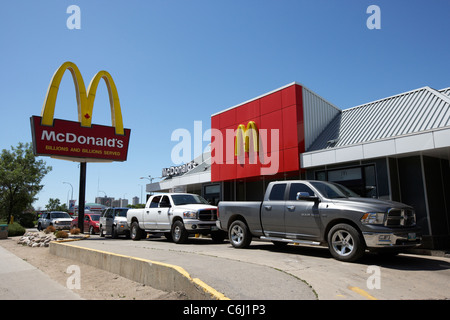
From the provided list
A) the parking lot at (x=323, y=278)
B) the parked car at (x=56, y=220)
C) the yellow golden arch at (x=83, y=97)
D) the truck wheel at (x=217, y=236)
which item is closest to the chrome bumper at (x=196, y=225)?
the truck wheel at (x=217, y=236)

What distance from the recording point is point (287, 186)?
921 centimetres

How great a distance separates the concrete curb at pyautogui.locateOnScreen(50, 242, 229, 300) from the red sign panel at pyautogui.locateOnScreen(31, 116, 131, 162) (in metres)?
10.2

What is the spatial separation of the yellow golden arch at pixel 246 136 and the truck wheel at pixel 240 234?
6.70 m

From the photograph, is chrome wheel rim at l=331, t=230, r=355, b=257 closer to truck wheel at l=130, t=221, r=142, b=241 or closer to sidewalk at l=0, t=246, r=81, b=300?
sidewalk at l=0, t=246, r=81, b=300

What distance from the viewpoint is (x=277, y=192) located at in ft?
30.9

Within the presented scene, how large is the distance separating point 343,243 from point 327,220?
2.03ft

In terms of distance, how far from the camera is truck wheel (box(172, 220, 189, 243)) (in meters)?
12.2

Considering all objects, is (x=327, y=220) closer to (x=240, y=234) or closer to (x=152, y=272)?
(x=240, y=234)

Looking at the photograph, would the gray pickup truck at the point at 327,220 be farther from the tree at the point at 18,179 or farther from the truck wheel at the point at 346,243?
the tree at the point at 18,179

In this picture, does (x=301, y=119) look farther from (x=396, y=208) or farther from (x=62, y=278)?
(x=62, y=278)

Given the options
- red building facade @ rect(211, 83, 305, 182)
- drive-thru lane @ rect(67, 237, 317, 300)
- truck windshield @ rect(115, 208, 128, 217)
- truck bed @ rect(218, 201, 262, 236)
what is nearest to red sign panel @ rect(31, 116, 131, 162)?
truck windshield @ rect(115, 208, 128, 217)

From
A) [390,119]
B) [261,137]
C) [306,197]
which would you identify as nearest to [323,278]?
[306,197]
